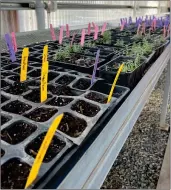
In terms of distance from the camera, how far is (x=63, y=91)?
2.77 feet

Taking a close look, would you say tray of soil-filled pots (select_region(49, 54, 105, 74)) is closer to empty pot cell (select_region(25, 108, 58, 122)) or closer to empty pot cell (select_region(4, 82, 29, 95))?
empty pot cell (select_region(4, 82, 29, 95))

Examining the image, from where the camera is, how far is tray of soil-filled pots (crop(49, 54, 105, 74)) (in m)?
1.09

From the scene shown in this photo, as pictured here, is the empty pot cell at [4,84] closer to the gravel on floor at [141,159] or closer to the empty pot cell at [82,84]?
the empty pot cell at [82,84]

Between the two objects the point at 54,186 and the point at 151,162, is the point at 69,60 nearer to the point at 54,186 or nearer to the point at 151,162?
the point at 54,186

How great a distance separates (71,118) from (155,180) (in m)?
1.17

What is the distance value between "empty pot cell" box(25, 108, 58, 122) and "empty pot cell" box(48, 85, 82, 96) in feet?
0.47

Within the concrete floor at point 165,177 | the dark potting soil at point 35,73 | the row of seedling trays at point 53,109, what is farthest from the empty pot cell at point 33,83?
the concrete floor at point 165,177

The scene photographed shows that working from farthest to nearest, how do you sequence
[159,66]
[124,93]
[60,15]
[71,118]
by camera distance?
1. [60,15]
2. [159,66]
3. [124,93]
4. [71,118]

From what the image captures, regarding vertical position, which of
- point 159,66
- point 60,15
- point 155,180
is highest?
point 60,15

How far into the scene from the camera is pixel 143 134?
2084 mm

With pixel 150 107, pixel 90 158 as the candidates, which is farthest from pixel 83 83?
pixel 150 107

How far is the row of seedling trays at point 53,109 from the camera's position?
1.49 ft

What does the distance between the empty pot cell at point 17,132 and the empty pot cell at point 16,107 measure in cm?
8

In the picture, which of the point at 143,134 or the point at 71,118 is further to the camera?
the point at 143,134
